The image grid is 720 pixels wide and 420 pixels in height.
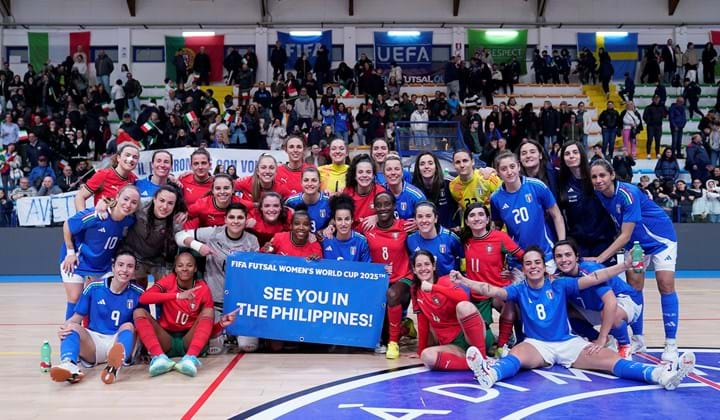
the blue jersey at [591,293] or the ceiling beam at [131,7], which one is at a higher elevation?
the ceiling beam at [131,7]

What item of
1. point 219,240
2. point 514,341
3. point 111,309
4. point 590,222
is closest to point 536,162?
point 590,222

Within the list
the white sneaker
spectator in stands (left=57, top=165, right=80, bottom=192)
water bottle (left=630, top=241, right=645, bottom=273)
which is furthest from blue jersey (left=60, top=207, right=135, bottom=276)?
spectator in stands (left=57, top=165, right=80, bottom=192)

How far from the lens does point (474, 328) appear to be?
18.5ft

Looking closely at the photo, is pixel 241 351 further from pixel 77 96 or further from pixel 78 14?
pixel 78 14

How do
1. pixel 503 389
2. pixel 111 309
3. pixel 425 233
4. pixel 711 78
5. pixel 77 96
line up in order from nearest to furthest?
pixel 503 389
pixel 111 309
pixel 425 233
pixel 77 96
pixel 711 78

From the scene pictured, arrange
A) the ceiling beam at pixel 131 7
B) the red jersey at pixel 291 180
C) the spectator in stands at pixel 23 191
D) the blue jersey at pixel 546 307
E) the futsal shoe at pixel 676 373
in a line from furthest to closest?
the ceiling beam at pixel 131 7 < the spectator in stands at pixel 23 191 < the red jersey at pixel 291 180 < the blue jersey at pixel 546 307 < the futsal shoe at pixel 676 373

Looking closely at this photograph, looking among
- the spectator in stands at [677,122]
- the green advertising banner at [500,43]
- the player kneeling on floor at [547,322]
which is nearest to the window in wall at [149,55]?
the green advertising banner at [500,43]

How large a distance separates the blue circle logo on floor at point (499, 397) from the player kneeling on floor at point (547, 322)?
0.30ft

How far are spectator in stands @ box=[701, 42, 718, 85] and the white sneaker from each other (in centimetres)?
2068

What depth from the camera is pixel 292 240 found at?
21.5 feet

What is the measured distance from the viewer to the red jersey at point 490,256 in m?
6.20

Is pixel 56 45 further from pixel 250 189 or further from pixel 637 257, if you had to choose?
pixel 637 257

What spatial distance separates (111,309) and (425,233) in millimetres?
2839

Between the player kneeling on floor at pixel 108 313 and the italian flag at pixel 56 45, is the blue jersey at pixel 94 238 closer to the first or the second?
the player kneeling on floor at pixel 108 313
